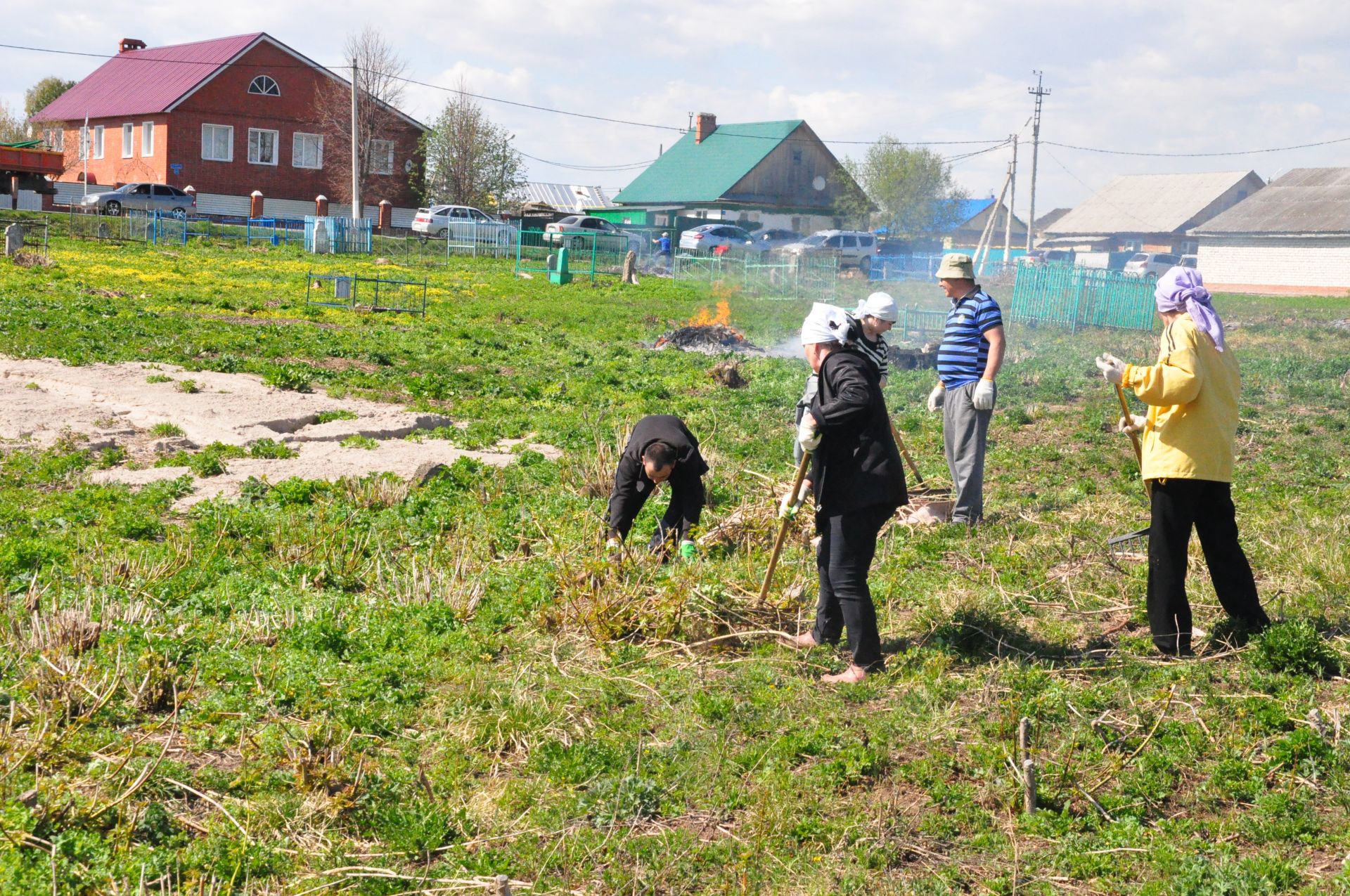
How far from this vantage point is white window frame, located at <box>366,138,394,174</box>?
47344mm

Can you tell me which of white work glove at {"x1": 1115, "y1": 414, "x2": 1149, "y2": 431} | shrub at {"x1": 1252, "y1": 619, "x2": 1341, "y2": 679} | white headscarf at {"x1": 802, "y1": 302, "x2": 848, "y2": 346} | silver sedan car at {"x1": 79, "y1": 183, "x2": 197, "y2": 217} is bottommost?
shrub at {"x1": 1252, "y1": 619, "x2": 1341, "y2": 679}

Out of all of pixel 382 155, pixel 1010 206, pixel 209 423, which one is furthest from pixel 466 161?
pixel 209 423

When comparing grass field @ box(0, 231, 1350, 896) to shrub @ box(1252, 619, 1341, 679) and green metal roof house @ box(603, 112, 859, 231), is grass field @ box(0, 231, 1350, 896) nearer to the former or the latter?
shrub @ box(1252, 619, 1341, 679)

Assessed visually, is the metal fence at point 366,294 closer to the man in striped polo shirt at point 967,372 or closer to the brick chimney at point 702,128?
the man in striped polo shirt at point 967,372

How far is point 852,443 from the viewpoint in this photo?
201 inches

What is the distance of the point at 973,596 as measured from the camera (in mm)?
6008

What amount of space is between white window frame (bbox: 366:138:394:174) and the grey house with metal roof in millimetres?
42833

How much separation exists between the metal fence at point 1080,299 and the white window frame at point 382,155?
3108 cm

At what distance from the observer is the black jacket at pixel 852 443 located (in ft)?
16.5

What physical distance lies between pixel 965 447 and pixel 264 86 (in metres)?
43.9

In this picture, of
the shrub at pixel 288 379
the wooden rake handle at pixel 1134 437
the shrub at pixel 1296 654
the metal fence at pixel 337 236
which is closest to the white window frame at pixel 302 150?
the metal fence at pixel 337 236

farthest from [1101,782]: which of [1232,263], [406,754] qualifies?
[1232,263]

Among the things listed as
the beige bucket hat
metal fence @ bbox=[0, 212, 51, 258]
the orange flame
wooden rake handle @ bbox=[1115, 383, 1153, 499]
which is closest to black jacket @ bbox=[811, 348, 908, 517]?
wooden rake handle @ bbox=[1115, 383, 1153, 499]

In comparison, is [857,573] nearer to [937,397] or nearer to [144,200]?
[937,397]
